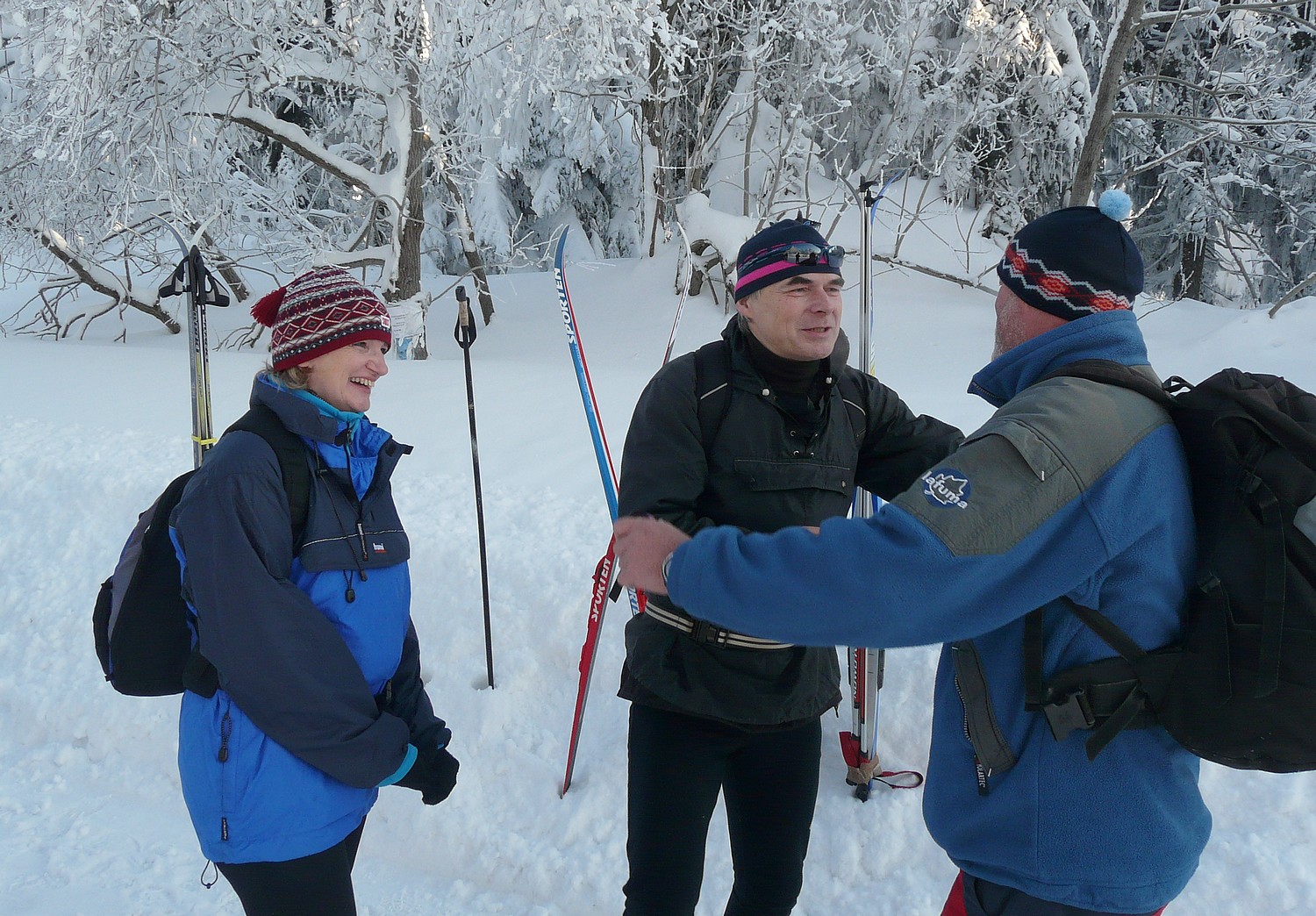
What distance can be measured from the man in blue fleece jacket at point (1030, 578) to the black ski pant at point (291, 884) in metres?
0.98

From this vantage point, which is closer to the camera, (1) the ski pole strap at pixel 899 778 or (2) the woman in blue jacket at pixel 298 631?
(2) the woman in blue jacket at pixel 298 631

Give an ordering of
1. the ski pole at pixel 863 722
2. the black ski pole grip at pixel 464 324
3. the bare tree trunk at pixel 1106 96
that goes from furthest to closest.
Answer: the bare tree trunk at pixel 1106 96
the black ski pole grip at pixel 464 324
the ski pole at pixel 863 722

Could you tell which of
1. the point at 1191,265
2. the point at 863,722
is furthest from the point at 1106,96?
the point at 1191,265

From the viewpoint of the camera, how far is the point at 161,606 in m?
1.79

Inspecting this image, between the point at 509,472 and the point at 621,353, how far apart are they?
15.9 feet

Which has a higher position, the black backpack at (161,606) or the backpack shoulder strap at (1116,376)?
the backpack shoulder strap at (1116,376)

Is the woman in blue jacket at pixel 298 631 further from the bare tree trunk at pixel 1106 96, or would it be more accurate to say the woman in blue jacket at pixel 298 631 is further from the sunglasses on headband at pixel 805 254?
the bare tree trunk at pixel 1106 96

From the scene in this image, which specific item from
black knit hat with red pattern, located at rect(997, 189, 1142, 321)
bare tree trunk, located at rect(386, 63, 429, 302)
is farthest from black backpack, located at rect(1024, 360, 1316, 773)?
bare tree trunk, located at rect(386, 63, 429, 302)

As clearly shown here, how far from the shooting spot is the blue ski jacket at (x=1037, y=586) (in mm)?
1146

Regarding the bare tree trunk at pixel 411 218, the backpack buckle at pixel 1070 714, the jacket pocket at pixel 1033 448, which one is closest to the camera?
the jacket pocket at pixel 1033 448

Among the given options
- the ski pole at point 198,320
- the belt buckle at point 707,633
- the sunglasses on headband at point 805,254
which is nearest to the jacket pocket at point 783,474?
the belt buckle at point 707,633

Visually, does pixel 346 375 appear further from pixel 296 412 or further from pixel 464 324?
pixel 464 324

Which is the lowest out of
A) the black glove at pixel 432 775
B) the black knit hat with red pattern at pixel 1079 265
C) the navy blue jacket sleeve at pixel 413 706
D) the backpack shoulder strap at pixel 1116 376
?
the black glove at pixel 432 775

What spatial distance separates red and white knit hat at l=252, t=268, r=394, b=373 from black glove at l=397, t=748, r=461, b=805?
3.01ft
